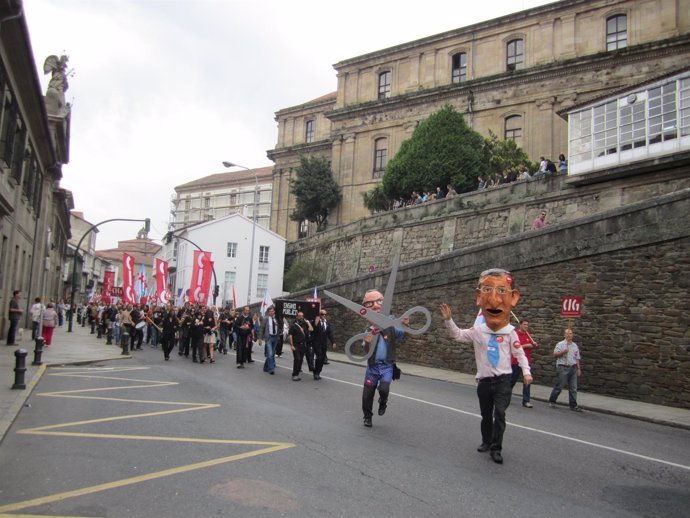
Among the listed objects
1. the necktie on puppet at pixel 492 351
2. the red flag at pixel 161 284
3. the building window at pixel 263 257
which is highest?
the building window at pixel 263 257

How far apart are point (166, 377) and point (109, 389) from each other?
8.27ft

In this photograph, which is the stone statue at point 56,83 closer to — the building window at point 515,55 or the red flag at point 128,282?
the red flag at point 128,282

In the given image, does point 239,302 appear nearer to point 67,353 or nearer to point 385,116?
point 385,116

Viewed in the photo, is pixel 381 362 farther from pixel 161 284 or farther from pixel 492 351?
pixel 161 284

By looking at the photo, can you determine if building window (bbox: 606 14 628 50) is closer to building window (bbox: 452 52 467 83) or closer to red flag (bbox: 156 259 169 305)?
building window (bbox: 452 52 467 83)

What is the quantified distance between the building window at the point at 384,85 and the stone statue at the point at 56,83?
28292 millimetres

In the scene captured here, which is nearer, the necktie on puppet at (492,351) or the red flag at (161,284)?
the necktie on puppet at (492,351)

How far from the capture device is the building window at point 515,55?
4369cm

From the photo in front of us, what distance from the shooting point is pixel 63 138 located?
95.6 ft

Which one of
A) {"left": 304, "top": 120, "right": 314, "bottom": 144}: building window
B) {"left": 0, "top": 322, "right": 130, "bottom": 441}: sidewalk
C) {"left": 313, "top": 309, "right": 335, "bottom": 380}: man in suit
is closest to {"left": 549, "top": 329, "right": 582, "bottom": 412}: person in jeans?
{"left": 313, "top": 309, "right": 335, "bottom": 380}: man in suit

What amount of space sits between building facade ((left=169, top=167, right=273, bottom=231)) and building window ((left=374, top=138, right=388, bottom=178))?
38.2 m

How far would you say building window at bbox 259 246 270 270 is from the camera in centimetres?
5391

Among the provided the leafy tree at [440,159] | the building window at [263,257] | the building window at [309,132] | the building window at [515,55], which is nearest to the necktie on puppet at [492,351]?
the leafy tree at [440,159]

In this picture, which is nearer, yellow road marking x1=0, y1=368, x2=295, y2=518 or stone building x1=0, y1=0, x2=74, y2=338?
yellow road marking x1=0, y1=368, x2=295, y2=518
